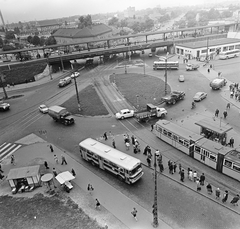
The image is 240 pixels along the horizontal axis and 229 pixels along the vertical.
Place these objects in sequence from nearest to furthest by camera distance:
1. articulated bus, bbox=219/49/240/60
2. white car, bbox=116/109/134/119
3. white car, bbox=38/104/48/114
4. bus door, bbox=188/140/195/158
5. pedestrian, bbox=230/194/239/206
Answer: pedestrian, bbox=230/194/239/206
bus door, bbox=188/140/195/158
white car, bbox=116/109/134/119
white car, bbox=38/104/48/114
articulated bus, bbox=219/49/240/60

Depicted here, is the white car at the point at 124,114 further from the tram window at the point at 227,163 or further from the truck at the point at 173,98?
the tram window at the point at 227,163

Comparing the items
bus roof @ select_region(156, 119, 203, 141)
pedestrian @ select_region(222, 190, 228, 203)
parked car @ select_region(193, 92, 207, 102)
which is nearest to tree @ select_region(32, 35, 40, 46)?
parked car @ select_region(193, 92, 207, 102)

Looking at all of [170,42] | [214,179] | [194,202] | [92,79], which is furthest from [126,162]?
[170,42]

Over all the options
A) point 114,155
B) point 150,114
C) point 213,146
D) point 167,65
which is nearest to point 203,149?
point 213,146

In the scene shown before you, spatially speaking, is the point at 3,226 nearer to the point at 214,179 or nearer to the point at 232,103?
the point at 214,179

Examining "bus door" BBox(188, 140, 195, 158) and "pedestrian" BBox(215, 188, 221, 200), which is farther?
"bus door" BBox(188, 140, 195, 158)

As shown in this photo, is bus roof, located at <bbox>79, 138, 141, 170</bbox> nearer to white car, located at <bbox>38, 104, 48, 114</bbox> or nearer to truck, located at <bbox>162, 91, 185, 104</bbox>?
truck, located at <bbox>162, 91, 185, 104</bbox>

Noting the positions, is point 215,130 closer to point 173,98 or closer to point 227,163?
point 227,163

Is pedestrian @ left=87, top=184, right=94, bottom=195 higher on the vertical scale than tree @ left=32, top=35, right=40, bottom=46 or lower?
lower
